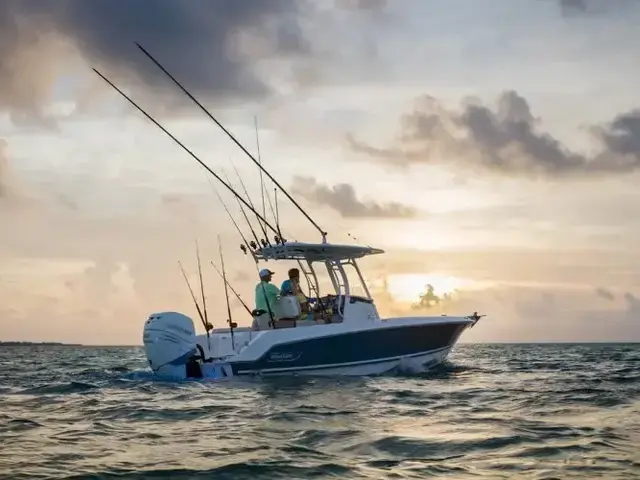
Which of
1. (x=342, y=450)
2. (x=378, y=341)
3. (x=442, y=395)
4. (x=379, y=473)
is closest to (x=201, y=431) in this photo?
(x=342, y=450)

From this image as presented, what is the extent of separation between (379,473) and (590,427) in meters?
4.20

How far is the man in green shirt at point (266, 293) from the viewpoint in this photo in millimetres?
17484

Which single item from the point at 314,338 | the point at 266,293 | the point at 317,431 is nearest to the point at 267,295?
the point at 266,293

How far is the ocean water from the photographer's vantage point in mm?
7219

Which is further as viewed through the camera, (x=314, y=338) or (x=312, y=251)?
(x=312, y=251)

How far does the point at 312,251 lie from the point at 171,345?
185 inches

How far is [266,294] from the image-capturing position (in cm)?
1747

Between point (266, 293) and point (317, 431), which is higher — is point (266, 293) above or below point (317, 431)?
above

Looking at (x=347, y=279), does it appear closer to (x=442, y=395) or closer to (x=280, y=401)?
(x=442, y=395)

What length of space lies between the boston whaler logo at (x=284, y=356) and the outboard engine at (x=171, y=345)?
1.63 metres

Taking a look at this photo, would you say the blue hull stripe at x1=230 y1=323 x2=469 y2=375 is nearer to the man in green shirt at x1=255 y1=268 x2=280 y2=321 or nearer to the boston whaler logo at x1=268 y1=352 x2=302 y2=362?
the boston whaler logo at x1=268 y1=352 x2=302 y2=362

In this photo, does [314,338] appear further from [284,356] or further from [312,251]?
[312,251]

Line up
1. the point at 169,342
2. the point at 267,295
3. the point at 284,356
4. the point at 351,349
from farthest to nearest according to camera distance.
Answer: the point at 351,349 < the point at 267,295 < the point at 284,356 < the point at 169,342

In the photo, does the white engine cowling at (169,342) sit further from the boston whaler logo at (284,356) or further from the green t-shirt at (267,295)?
the green t-shirt at (267,295)
